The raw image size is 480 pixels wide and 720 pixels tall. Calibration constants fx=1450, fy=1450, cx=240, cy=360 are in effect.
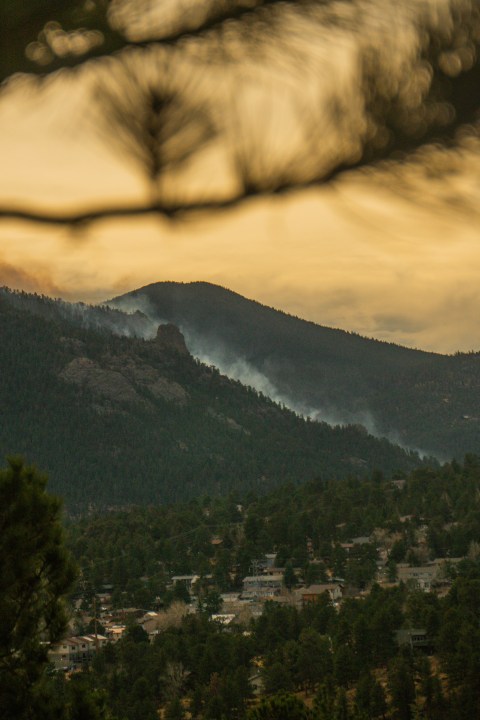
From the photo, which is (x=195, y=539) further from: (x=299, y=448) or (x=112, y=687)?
(x=299, y=448)

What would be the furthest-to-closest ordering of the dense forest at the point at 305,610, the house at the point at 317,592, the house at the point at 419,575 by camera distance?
the house at the point at 317,592 < the house at the point at 419,575 < the dense forest at the point at 305,610

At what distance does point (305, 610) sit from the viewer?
6725cm

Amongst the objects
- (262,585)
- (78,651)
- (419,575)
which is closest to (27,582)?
(78,651)

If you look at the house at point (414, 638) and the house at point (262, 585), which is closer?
the house at point (414, 638)

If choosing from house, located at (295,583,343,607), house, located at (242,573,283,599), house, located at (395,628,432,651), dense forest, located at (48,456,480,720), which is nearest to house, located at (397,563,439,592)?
dense forest, located at (48,456,480,720)

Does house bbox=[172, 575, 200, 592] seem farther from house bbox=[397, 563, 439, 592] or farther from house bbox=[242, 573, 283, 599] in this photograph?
house bbox=[397, 563, 439, 592]

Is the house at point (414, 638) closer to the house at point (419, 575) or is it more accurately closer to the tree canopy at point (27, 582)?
the house at point (419, 575)

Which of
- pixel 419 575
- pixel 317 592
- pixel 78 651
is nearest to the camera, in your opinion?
pixel 78 651

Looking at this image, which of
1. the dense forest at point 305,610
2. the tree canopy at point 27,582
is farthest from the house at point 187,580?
the tree canopy at point 27,582

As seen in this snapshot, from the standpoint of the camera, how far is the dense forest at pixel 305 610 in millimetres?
46594

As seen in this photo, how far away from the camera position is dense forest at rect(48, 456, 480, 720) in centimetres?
4659

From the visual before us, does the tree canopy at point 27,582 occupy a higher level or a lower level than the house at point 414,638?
higher

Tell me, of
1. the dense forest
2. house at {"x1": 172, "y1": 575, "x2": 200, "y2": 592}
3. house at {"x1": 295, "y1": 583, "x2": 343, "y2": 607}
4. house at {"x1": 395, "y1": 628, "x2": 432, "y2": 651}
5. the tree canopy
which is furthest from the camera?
house at {"x1": 172, "y1": 575, "x2": 200, "y2": 592}

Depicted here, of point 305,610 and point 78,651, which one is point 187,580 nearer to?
point 78,651
